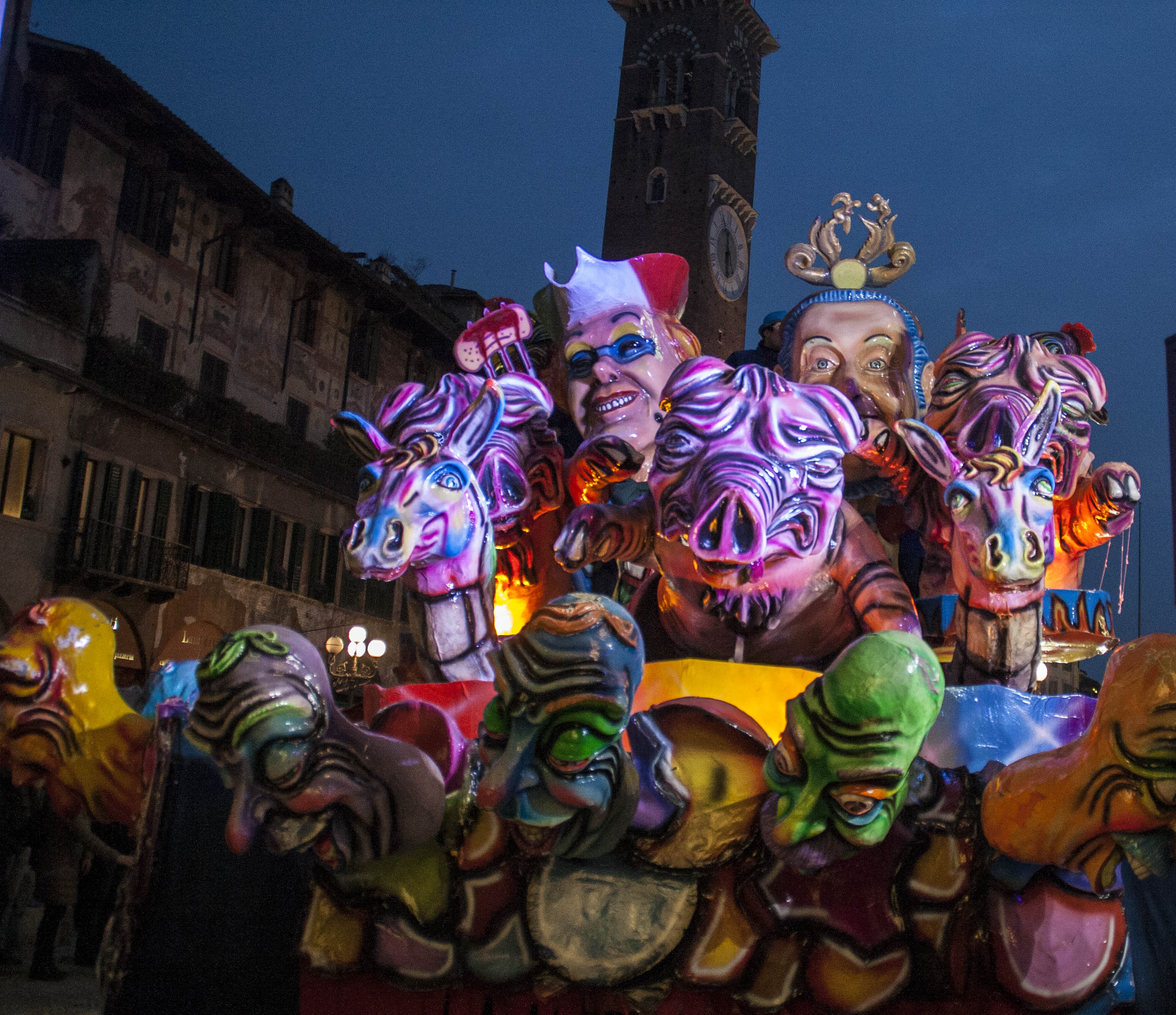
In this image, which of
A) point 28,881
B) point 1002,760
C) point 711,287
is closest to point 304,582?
point 28,881

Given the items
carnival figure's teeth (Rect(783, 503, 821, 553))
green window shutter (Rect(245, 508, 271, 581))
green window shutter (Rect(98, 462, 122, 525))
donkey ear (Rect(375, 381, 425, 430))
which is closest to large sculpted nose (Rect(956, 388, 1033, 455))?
carnival figure's teeth (Rect(783, 503, 821, 553))

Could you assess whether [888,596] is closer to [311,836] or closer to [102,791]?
[311,836]

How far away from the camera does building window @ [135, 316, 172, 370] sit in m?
19.4

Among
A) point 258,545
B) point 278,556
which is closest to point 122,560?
point 258,545

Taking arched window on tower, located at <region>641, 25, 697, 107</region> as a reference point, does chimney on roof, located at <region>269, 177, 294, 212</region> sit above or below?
below

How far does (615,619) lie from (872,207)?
2.35 meters

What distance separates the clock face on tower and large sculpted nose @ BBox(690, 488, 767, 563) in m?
42.0

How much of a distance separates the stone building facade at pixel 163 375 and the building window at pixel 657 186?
21.7 meters

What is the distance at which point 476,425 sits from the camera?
2.86 metres

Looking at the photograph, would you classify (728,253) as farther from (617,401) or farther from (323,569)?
(617,401)

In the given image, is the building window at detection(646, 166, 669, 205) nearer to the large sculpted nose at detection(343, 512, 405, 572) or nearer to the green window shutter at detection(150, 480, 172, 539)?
the green window shutter at detection(150, 480, 172, 539)

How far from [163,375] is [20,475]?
10.1 ft

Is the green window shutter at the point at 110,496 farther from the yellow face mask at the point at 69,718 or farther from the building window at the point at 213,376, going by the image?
the yellow face mask at the point at 69,718

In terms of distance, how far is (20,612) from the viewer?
7.53 ft
